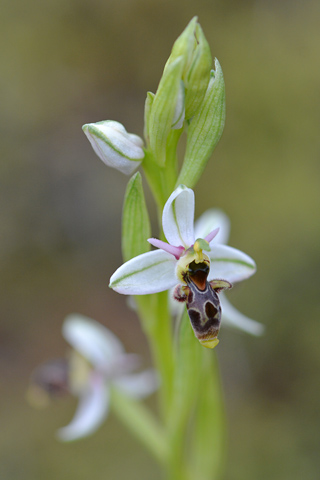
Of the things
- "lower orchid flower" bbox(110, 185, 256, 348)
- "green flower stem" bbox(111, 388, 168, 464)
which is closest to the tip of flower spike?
"lower orchid flower" bbox(110, 185, 256, 348)

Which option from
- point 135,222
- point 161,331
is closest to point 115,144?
point 135,222

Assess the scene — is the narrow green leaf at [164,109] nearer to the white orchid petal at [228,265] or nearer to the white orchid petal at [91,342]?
the white orchid petal at [228,265]

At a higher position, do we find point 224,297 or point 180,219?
point 180,219

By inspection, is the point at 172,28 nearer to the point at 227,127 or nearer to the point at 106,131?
the point at 227,127

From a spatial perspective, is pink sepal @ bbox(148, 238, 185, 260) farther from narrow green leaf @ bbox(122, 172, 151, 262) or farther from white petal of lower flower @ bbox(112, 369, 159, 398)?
white petal of lower flower @ bbox(112, 369, 159, 398)

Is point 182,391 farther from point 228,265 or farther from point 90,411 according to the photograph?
point 90,411

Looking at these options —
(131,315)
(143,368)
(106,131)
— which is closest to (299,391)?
(143,368)

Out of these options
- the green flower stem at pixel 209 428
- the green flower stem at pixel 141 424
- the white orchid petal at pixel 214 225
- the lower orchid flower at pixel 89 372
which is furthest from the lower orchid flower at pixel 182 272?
the lower orchid flower at pixel 89 372
